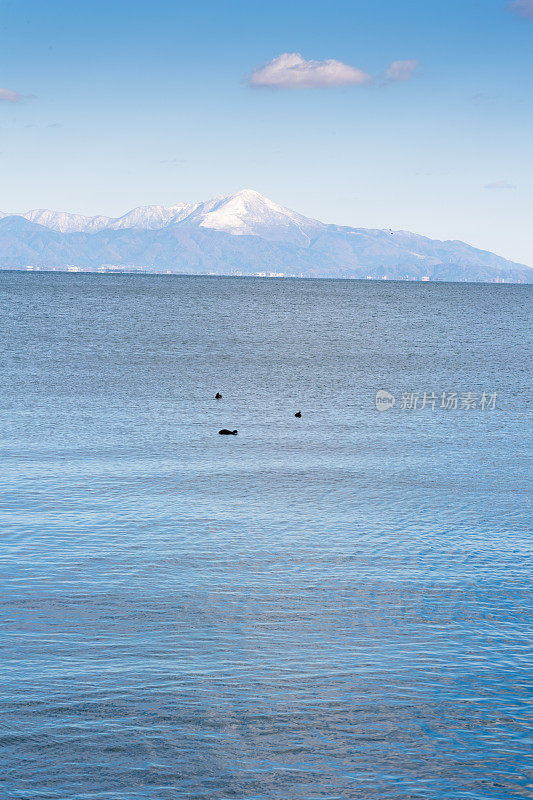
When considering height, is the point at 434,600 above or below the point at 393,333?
below

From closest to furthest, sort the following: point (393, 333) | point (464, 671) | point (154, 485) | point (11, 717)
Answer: point (11, 717) → point (464, 671) → point (154, 485) → point (393, 333)

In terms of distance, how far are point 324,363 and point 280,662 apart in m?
76.5

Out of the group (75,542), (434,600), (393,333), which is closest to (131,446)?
(75,542)

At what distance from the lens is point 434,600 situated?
24.2 meters

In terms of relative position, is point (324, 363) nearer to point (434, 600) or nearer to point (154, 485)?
point (154, 485)

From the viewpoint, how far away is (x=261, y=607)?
2327 cm

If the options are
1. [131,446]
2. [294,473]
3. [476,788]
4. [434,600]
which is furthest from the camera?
[131,446]

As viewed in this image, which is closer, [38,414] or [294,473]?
[294,473]

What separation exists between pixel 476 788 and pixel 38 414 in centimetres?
4297

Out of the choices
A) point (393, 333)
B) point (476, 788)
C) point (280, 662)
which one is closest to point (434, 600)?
point (280, 662)

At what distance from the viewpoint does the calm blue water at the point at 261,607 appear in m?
16.0

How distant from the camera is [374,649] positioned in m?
20.8

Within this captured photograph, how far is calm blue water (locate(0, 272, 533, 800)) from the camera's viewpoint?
1599 centimetres

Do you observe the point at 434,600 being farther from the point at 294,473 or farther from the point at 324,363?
the point at 324,363
